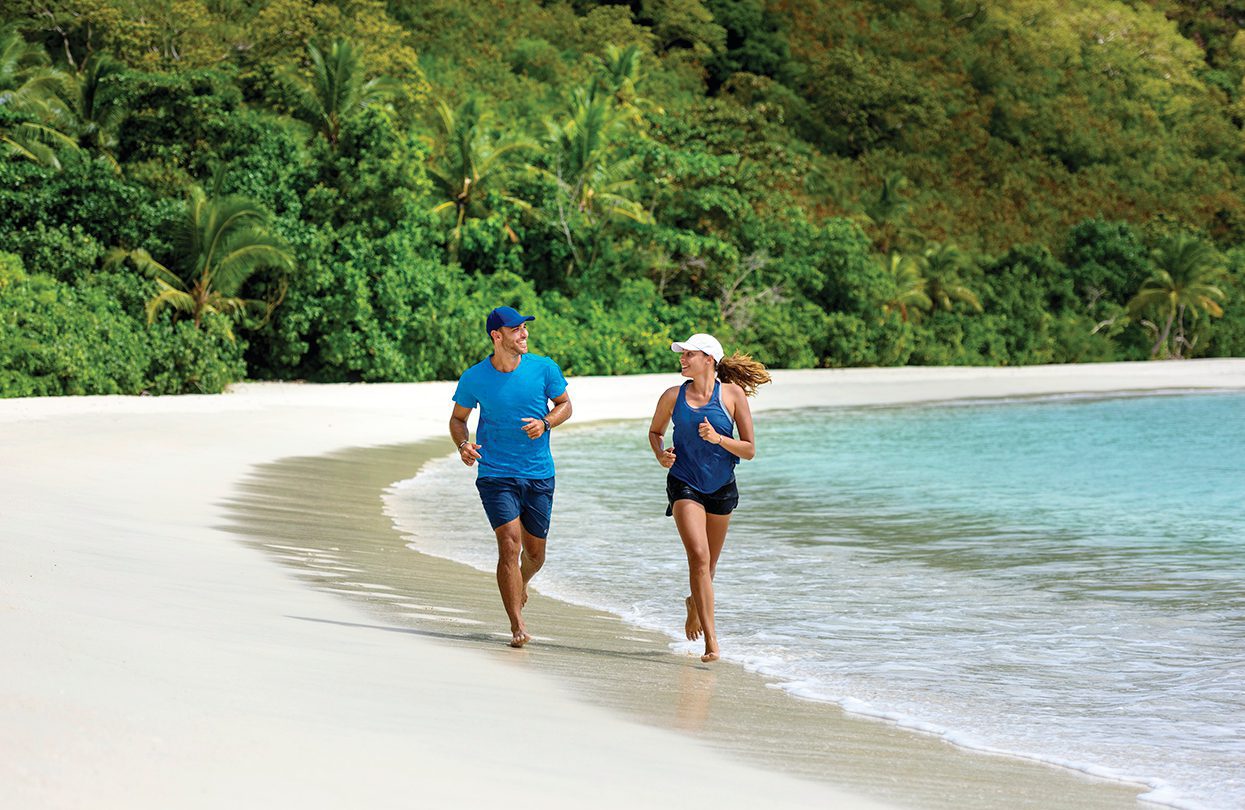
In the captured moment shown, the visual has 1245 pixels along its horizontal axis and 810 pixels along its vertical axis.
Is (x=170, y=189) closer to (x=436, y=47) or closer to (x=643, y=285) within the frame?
(x=643, y=285)

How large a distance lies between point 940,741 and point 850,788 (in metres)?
1.04

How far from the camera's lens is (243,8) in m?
50.4

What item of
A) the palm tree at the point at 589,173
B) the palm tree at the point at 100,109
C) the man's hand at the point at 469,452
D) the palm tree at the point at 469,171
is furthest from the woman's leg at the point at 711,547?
the palm tree at the point at 589,173

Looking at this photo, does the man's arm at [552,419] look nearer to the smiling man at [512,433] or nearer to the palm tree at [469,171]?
the smiling man at [512,433]

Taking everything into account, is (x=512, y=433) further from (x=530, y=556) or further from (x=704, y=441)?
(x=704, y=441)

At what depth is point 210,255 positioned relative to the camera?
25.2 m

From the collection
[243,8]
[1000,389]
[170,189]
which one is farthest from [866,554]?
[243,8]

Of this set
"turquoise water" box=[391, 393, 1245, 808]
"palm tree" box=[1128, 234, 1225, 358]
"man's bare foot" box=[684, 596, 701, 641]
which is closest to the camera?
"turquoise water" box=[391, 393, 1245, 808]

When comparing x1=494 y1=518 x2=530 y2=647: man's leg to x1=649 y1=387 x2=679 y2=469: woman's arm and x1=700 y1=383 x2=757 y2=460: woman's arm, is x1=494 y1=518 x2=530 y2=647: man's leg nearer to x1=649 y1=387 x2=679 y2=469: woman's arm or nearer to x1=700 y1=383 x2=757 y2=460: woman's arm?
x1=649 y1=387 x2=679 y2=469: woman's arm

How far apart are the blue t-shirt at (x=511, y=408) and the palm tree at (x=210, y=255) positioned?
1934 centimetres

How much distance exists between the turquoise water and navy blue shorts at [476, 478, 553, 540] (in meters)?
1.20

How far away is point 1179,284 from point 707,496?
5120cm

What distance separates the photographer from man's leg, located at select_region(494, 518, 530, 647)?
6.63 metres

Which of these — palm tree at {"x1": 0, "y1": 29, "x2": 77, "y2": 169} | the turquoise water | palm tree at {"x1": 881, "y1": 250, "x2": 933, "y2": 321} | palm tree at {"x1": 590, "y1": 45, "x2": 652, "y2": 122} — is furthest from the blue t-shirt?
palm tree at {"x1": 881, "y1": 250, "x2": 933, "y2": 321}
